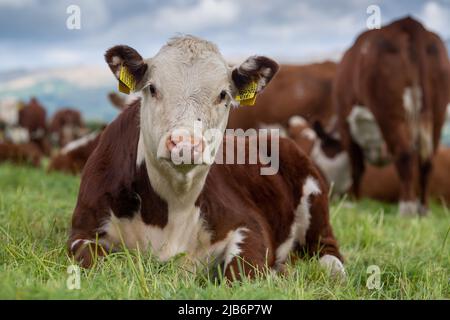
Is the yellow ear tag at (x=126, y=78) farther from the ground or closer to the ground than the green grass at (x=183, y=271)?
farther from the ground

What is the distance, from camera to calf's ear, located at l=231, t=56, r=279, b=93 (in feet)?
14.7

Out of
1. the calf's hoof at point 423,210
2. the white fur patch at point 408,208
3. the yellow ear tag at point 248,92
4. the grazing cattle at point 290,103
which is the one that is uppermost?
the yellow ear tag at point 248,92

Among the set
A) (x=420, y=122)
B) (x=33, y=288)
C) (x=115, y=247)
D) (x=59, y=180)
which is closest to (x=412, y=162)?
(x=420, y=122)

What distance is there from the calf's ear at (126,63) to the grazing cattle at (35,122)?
1913 cm

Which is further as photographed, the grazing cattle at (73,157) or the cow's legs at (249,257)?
the grazing cattle at (73,157)

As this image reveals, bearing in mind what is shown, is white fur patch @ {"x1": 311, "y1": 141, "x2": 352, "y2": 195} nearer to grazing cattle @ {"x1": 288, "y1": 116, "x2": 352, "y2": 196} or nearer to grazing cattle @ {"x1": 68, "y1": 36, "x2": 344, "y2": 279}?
grazing cattle @ {"x1": 288, "y1": 116, "x2": 352, "y2": 196}

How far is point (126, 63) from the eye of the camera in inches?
169

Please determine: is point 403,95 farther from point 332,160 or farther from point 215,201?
point 215,201

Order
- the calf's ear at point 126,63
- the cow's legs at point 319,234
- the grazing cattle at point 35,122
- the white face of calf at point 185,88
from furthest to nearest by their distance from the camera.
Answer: the grazing cattle at point 35,122 < the cow's legs at point 319,234 < the calf's ear at point 126,63 < the white face of calf at point 185,88

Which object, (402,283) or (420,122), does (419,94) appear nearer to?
(420,122)

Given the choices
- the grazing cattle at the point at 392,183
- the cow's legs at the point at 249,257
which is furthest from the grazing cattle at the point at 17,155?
the cow's legs at the point at 249,257

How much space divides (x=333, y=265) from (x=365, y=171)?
756cm

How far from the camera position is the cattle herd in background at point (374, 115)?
9.47m

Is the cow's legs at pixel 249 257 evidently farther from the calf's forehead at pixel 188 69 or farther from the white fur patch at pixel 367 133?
the white fur patch at pixel 367 133
